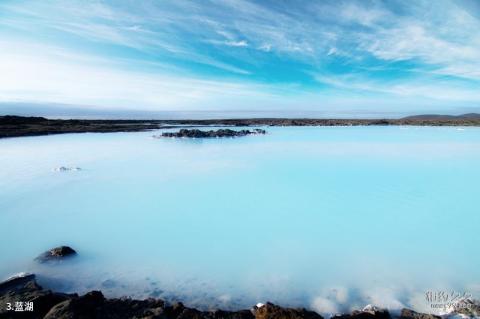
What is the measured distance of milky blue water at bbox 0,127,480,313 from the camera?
3.05 m

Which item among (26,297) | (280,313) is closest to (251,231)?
(280,313)

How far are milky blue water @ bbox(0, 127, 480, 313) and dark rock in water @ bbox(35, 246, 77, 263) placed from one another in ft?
0.35

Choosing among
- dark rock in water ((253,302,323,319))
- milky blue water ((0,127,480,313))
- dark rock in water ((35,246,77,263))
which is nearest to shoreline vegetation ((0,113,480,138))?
milky blue water ((0,127,480,313))

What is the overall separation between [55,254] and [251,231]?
241cm

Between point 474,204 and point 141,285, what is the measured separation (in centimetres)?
570

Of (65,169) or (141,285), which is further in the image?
(65,169)

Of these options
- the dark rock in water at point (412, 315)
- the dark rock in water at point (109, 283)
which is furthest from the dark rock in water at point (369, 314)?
the dark rock in water at point (109, 283)

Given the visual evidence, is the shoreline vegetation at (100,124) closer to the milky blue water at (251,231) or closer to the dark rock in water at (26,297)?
the milky blue water at (251,231)

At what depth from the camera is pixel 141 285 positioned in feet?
10.0

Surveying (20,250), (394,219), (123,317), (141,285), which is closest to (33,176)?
(20,250)

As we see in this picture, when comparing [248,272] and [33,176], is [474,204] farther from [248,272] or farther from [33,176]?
[33,176]

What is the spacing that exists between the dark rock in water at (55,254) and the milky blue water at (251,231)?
0.35 ft

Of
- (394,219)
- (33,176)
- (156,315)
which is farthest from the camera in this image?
(33,176)

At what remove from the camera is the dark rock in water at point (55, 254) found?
3504mm
